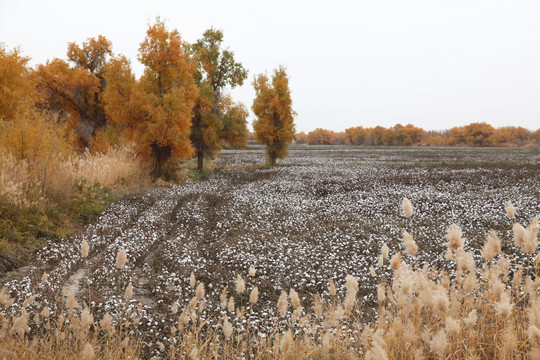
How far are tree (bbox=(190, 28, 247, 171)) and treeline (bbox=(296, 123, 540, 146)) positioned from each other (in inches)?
3905

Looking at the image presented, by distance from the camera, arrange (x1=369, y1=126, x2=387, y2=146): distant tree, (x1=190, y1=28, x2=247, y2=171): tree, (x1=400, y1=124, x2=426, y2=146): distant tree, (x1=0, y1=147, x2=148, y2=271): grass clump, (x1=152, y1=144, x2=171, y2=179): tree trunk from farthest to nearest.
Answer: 1. (x1=369, y1=126, x2=387, y2=146): distant tree
2. (x1=400, y1=124, x2=426, y2=146): distant tree
3. (x1=190, y1=28, x2=247, y2=171): tree
4. (x1=152, y1=144, x2=171, y2=179): tree trunk
5. (x1=0, y1=147, x2=148, y2=271): grass clump

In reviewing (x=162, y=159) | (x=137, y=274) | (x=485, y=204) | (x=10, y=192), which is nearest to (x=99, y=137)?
(x=162, y=159)

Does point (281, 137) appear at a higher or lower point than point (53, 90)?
lower

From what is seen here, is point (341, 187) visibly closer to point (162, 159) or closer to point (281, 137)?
point (162, 159)

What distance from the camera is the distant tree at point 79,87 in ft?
114

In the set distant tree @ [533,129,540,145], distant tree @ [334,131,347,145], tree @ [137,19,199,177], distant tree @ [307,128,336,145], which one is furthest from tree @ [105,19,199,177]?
distant tree @ [334,131,347,145]

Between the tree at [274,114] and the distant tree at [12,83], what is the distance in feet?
80.5

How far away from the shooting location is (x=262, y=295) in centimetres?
755

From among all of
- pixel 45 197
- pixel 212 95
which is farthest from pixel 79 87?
pixel 45 197

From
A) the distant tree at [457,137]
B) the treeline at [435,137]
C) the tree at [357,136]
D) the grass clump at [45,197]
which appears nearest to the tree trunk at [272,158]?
the grass clump at [45,197]

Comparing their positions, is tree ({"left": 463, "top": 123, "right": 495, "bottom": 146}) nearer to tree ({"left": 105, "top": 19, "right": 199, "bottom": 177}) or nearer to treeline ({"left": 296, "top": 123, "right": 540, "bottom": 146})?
treeline ({"left": 296, "top": 123, "right": 540, "bottom": 146})

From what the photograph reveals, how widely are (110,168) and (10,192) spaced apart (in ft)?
30.0

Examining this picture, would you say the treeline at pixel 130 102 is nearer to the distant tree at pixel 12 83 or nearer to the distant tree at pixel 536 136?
the distant tree at pixel 12 83

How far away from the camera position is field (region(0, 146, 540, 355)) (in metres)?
6.95
